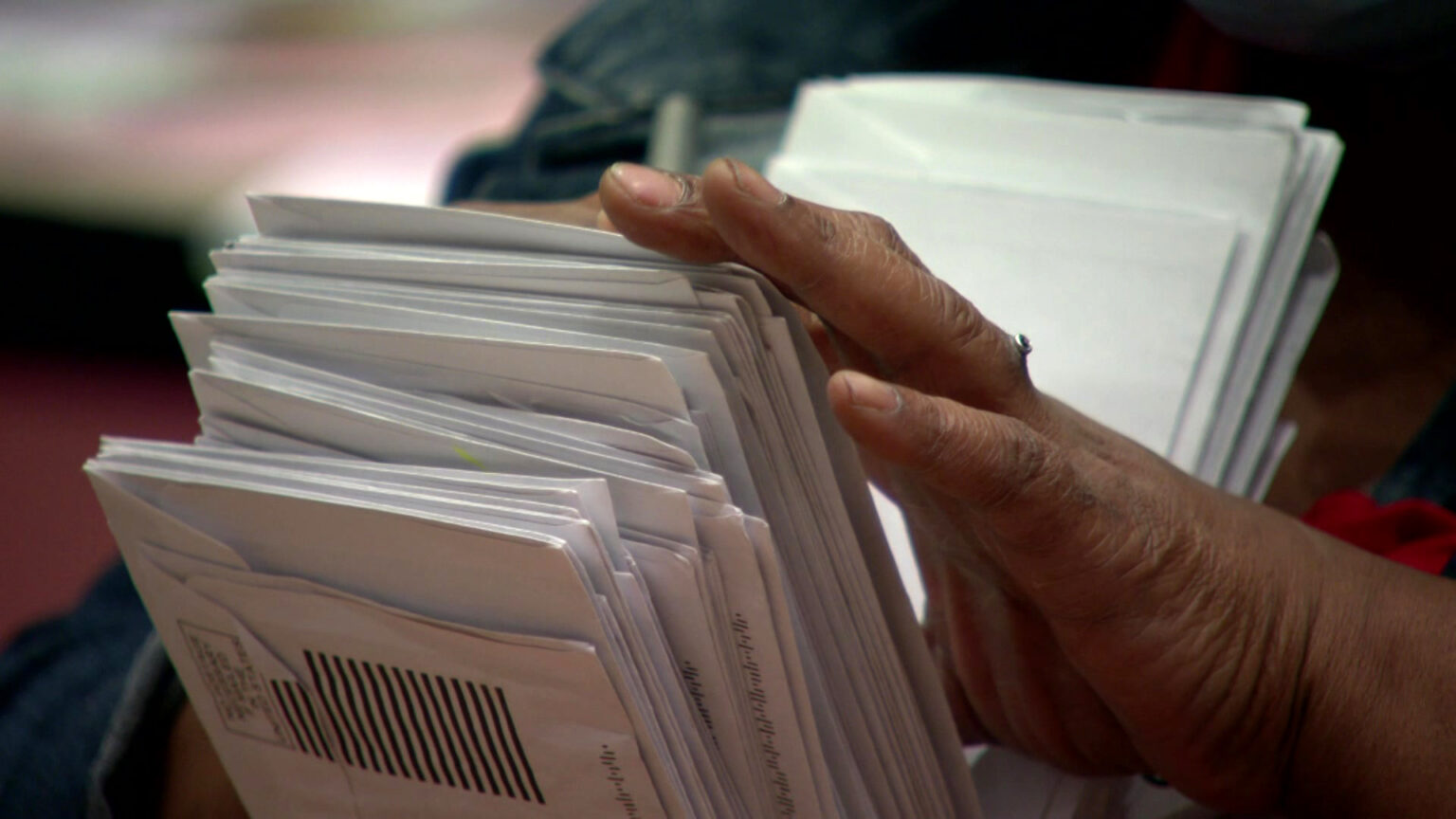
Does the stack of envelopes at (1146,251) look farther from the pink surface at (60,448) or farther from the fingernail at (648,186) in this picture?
the pink surface at (60,448)

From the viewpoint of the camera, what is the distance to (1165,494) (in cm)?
60

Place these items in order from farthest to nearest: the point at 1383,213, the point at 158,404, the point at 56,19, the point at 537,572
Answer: the point at 56,19 → the point at 158,404 → the point at 1383,213 → the point at 537,572

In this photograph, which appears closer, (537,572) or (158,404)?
(537,572)

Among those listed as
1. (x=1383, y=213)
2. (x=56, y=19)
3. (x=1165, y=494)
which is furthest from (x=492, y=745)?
(x=56, y=19)

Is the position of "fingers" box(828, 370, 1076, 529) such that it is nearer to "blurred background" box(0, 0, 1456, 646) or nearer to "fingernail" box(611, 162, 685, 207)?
"fingernail" box(611, 162, 685, 207)

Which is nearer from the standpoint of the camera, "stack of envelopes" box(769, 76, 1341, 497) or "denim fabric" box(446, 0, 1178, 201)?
"stack of envelopes" box(769, 76, 1341, 497)

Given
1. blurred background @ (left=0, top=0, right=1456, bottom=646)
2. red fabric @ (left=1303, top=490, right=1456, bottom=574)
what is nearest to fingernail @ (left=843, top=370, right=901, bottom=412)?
red fabric @ (left=1303, top=490, right=1456, bottom=574)

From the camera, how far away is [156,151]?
2.33 meters

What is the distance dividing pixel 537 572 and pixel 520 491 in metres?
0.04

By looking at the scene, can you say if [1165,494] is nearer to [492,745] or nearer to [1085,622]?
[1085,622]

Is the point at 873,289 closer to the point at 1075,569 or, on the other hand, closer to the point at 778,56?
the point at 1075,569

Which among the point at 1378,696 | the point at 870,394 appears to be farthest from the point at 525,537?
the point at 1378,696

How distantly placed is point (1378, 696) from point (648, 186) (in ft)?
1.58

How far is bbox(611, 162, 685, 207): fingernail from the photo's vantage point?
0.49m
